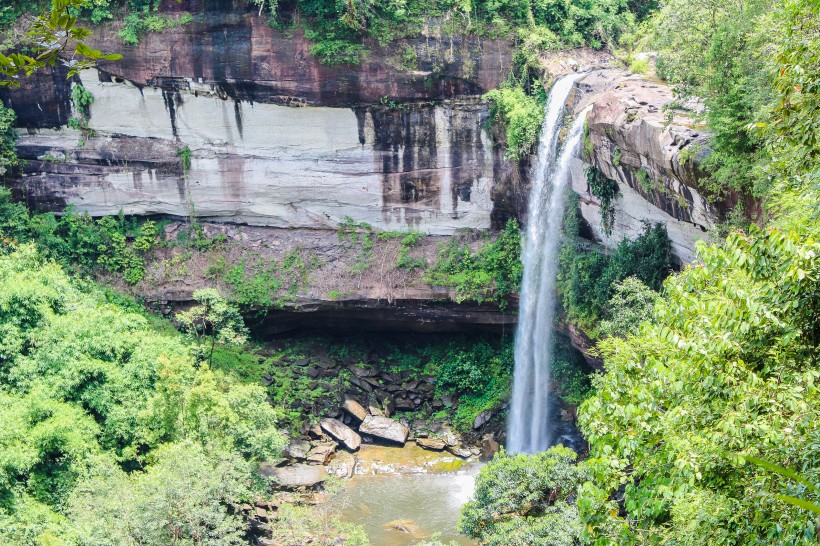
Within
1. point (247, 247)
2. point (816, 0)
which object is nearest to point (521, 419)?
point (247, 247)

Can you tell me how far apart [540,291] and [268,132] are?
7377 mm

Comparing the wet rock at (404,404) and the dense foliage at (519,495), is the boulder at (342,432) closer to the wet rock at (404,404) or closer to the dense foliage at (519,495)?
the wet rock at (404,404)

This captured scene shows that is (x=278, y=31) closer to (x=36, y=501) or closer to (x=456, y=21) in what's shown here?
(x=456, y=21)

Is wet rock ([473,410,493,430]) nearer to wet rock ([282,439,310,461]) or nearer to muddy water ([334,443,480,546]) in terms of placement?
muddy water ([334,443,480,546])

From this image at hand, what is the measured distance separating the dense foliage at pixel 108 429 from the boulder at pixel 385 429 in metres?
3.37

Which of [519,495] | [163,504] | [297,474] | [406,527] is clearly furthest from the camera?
[297,474]

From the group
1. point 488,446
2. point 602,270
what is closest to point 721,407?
point 602,270

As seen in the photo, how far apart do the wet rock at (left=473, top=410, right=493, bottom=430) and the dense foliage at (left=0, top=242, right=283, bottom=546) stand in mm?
5007

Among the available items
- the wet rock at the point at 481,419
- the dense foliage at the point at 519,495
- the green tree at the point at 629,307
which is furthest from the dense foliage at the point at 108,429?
the green tree at the point at 629,307

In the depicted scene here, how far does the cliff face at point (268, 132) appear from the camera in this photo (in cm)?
1797

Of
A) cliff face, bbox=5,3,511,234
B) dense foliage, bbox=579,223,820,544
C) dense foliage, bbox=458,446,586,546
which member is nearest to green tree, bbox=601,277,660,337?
dense foliage, bbox=458,446,586,546

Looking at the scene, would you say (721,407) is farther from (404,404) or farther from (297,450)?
(404,404)

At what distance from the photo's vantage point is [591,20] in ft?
61.8

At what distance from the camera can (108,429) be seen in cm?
1416
